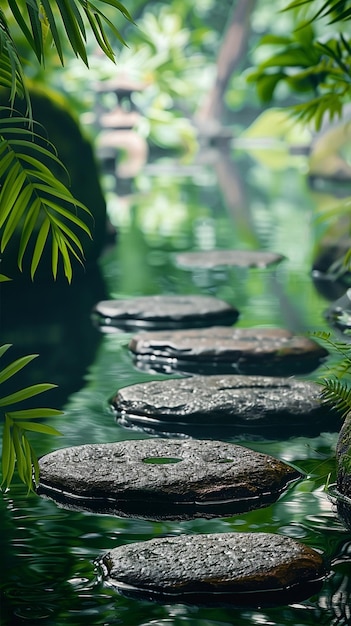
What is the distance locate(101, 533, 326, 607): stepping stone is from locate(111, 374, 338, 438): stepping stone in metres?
0.99

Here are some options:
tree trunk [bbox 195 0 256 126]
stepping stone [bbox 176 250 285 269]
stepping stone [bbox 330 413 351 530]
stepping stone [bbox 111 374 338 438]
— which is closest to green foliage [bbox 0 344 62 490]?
stepping stone [bbox 330 413 351 530]

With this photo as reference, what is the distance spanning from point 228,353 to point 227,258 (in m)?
2.59

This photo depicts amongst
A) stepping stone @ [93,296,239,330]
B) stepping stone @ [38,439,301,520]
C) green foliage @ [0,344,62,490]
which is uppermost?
green foliage @ [0,344,62,490]

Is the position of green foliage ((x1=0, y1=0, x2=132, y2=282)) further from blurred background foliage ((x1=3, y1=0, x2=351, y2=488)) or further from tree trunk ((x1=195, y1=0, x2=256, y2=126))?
tree trunk ((x1=195, y1=0, x2=256, y2=126))

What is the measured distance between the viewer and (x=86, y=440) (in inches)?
128

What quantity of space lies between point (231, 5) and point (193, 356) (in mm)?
21379

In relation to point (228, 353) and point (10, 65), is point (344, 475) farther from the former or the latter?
point (228, 353)

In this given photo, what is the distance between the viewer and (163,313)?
16.1 feet

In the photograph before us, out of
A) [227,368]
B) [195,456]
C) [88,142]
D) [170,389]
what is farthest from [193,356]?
[88,142]

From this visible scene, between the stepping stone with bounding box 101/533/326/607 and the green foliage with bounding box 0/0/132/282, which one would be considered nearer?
the green foliage with bounding box 0/0/132/282

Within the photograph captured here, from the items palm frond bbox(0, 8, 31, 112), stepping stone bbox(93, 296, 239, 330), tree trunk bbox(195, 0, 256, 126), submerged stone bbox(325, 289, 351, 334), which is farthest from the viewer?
tree trunk bbox(195, 0, 256, 126)

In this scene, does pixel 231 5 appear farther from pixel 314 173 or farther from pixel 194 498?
pixel 194 498

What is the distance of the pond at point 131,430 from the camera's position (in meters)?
2.16

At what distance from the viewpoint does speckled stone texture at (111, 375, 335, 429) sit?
3.40 meters
